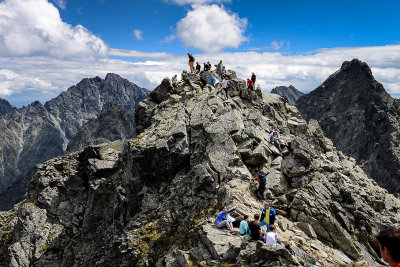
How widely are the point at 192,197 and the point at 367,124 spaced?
179 metres

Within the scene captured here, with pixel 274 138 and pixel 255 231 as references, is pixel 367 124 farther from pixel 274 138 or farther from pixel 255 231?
pixel 255 231

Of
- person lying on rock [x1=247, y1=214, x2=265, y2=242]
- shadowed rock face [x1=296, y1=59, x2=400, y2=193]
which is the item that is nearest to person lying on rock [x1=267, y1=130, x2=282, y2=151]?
person lying on rock [x1=247, y1=214, x2=265, y2=242]

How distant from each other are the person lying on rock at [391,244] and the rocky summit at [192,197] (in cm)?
1067

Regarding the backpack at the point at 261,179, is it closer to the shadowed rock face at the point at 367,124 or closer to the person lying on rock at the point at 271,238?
the person lying on rock at the point at 271,238

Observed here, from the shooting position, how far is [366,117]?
17062 cm

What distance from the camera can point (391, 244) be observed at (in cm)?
573

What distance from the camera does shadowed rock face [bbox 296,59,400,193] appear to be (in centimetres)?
14212

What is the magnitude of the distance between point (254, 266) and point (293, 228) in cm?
943

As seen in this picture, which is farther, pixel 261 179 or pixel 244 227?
pixel 261 179

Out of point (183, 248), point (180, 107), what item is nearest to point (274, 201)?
point (183, 248)

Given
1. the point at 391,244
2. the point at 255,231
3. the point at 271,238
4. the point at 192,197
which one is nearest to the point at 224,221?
the point at 255,231

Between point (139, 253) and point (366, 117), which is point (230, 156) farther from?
point (366, 117)

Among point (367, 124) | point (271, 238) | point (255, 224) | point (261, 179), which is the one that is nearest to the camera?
point (271, 238)

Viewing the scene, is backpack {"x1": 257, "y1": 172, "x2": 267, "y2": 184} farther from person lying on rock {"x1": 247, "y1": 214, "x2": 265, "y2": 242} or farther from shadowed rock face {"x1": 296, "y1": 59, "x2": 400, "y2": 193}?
shadowed rock face {"x1": 296, "y1": 59, "x2": 400, "y2": 193}
